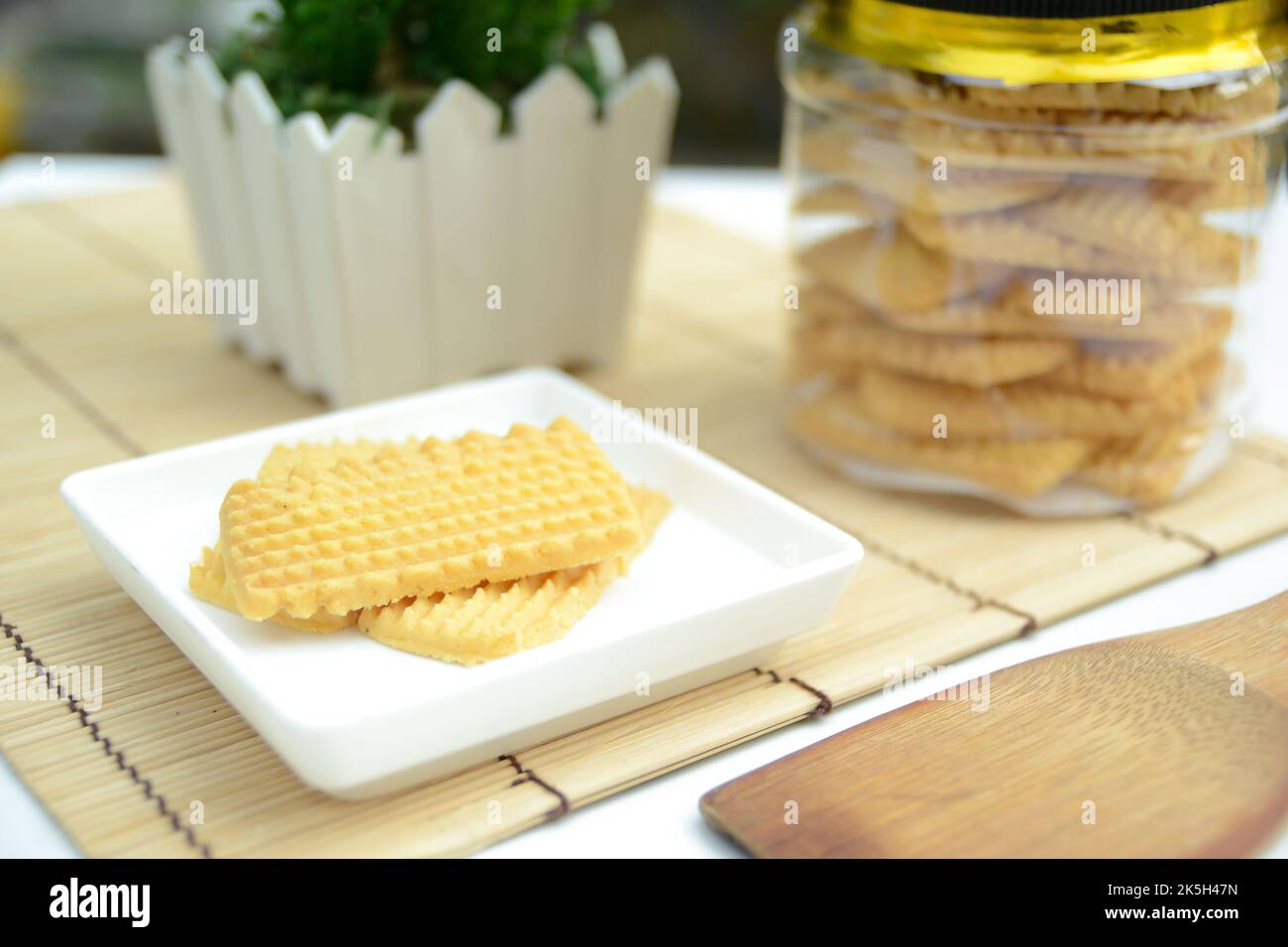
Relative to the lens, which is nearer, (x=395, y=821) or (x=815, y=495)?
(x=395, y=821)

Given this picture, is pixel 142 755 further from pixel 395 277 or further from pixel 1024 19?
pixel 1024 19

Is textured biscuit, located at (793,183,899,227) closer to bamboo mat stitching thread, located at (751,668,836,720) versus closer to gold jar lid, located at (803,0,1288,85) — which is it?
gold jar lid, located at (803,0,1288,85)

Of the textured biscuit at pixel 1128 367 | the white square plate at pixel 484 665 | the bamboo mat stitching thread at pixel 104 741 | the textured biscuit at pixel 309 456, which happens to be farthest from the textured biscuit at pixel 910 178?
the bamboo mat stitching thread at pixel 104 741

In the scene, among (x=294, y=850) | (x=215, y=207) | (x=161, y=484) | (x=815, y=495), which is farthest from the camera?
(x=215, y=207)

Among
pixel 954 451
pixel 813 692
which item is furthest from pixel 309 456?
pixel 954 451

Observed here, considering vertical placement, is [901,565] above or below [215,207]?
below

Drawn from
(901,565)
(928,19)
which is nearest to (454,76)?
(928,19)

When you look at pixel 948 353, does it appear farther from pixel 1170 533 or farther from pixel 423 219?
pixel 423 219

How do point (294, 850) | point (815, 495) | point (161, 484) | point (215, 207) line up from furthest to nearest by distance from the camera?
point (215, 207) → point (815, 495) → point (161, 484) → point (294, 850)

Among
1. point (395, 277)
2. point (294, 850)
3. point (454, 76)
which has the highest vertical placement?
point (454, 76)

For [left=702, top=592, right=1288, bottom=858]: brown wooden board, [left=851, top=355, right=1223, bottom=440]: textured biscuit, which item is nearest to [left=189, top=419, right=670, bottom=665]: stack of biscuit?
[left=702, top=592, right=1288, bottom=858]: brown wooden board
